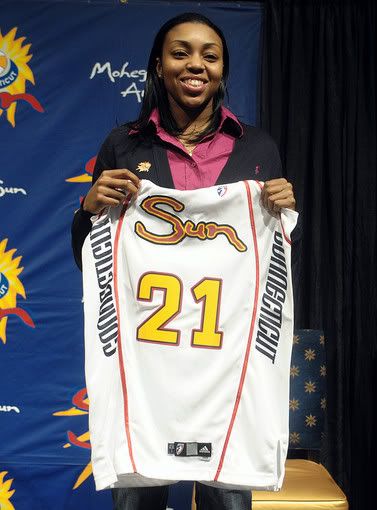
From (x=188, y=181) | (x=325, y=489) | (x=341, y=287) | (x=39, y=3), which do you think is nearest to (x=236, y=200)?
(x=188, y=181)

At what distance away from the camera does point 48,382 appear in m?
2.69

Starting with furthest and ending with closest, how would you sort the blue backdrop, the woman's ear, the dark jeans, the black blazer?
the blue backdrop
the woman's ear
the black blazer
the dark jeans

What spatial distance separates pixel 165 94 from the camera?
157 cm

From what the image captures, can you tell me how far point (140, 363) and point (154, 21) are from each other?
179cm

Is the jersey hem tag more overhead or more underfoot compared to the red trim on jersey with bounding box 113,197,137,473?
more underfoot

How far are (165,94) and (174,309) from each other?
0.52 metres

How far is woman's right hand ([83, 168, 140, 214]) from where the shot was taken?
1.39 metres

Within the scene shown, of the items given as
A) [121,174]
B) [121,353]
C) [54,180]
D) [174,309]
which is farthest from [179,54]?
[54,180]

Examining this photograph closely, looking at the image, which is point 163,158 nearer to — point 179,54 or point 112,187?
point 112,187

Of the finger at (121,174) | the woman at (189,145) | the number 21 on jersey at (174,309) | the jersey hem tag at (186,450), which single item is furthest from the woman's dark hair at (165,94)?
the jersey hem tag at (186,450)

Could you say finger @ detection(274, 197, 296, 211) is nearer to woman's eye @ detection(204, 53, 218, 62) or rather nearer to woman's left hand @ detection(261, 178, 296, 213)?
woman's left hand @ detection(261, 178, 296, 213)

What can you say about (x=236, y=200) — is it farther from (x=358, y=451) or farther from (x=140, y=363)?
(x=358, y=451)

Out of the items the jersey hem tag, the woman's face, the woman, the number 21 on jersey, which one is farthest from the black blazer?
the jersey hem tag

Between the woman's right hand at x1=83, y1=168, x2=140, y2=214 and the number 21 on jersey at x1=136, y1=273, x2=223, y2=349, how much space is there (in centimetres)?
18
